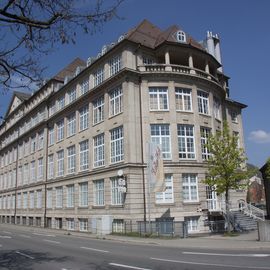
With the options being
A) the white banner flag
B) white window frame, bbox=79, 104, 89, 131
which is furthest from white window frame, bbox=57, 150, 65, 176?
the white banner flag

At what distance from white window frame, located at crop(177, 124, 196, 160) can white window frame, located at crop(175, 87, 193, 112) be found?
1636 mm

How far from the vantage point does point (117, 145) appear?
3469 cm

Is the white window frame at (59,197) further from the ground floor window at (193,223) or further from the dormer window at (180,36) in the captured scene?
the dormer window at (180,36)

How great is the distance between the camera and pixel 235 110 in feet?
161

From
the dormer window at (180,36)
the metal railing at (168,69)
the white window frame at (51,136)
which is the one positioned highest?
the dormer window at (180,36)

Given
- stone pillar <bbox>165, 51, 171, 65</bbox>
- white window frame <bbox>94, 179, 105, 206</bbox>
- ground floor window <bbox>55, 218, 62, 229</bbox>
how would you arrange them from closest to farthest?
stone pillar <bbox>165, 51, 171, 65</bbox> → white window frame <bbox>94, 179, 105, 206</bbox> → ground floor window <bbox>55, 218, 62, 229</bbox>

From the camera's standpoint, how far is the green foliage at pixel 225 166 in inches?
1084

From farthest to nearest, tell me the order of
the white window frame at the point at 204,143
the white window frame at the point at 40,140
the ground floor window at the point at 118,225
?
the white window frame at the point at 40,140
the white window frame at the point at 204,143
the ground floor window at the point at 118,225

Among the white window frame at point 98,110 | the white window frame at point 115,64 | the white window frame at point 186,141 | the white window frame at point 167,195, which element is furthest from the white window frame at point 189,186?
the white window frame at point 115,64

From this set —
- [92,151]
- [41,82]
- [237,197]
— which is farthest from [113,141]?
[41,82]

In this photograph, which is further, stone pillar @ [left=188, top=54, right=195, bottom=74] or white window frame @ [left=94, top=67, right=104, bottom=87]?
white window frame @ [left=94, top=67, right=104, bottom=87]

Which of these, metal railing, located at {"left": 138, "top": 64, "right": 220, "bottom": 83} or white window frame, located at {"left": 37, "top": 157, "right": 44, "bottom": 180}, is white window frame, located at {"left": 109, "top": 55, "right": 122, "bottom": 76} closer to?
metal railing, located at {"left": 138, "top": 64, "right": 220, "bottom": 83}

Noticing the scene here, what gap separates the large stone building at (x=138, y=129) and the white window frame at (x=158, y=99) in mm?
91

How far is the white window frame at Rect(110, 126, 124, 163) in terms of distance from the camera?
33938 millimetres
